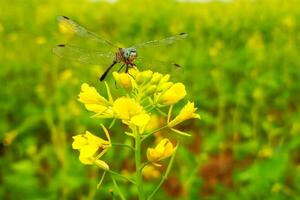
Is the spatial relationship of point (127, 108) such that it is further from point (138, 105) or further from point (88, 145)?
point (88, 145)

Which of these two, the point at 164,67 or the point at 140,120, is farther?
the point at 164,67

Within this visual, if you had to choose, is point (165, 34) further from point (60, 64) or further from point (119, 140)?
point (119, 140)

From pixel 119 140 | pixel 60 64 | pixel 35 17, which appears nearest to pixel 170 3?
pixel 35 17

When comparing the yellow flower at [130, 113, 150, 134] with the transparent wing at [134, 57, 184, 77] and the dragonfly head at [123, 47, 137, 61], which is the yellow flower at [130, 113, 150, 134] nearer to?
the dragonfly head at [123, 47, 137, 61]

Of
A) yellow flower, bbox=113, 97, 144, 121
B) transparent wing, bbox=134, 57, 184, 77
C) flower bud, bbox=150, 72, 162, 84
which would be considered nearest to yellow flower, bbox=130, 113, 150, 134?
yellow flower, bbox=113, 97, 144, 121

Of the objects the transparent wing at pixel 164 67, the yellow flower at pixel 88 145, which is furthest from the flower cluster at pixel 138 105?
the transparent wing at pixel 164 67

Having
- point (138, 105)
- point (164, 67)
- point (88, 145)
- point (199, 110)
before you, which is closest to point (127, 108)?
point (138, 105)

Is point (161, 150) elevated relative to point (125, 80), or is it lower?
lower
